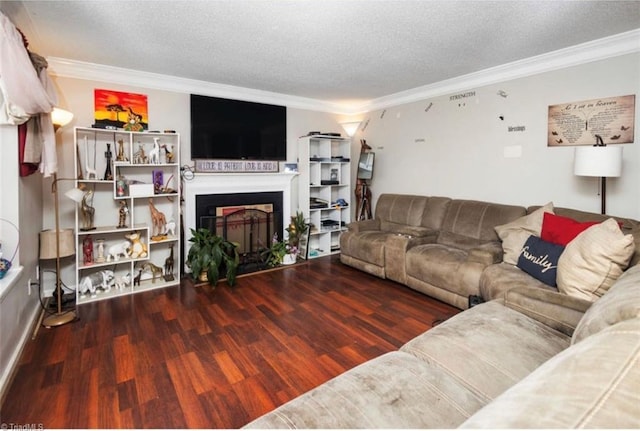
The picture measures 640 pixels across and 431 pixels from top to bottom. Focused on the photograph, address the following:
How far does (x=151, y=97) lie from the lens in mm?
3701

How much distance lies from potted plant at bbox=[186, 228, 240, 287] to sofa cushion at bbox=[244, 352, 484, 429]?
2536 mm

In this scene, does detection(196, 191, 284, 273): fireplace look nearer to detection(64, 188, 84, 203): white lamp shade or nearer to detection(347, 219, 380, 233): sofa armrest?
detection(347, 219, 380, 233): sofa armrest

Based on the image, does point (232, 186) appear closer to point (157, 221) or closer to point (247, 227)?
point (247, 227)

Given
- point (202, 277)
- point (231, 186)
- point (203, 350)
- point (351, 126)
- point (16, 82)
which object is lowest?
point (203, 350)

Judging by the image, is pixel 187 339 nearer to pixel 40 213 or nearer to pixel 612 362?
pixel 40 213

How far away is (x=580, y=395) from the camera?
0.58 meters

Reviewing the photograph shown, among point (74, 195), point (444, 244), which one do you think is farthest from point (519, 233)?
point (74, 195)

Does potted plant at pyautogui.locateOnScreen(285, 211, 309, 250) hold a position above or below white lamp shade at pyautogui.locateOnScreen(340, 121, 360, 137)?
below

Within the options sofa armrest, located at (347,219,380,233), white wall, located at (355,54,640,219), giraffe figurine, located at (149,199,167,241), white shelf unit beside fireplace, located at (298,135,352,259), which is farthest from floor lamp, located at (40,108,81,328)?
white wall, located at (355,54,640,219)

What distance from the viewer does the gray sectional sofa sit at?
59cm

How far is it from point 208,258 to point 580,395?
3.43 metres

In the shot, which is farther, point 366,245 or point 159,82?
point 366,245

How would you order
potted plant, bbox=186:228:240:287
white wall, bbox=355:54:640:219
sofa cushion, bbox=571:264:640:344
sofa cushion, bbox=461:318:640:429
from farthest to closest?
potted plant, bbox=186:228:240:287, white wall, bbox=355:54:640:219, sofa cushion, bbox=571:264:640:344, sofa cushion, bbox=461:318:640:429

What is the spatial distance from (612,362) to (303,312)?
2509 millimetres
